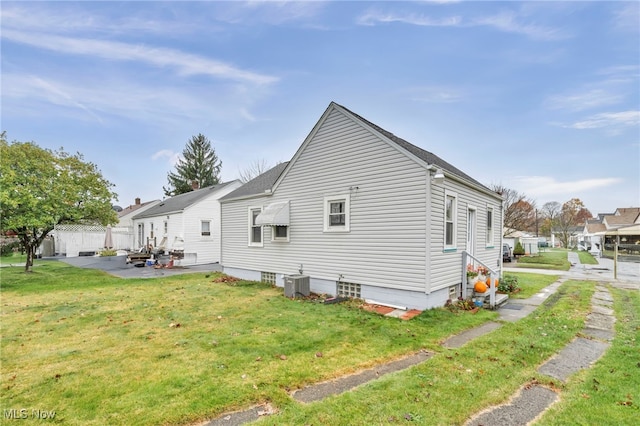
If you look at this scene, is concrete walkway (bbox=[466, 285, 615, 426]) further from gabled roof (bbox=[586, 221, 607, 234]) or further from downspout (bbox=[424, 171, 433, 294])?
gabled roof (bbox=[586, 221, 607, 234])

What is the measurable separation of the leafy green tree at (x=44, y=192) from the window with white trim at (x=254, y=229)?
9.14 metres

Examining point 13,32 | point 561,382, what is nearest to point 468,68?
point 561,382

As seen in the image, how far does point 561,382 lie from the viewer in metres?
4.31

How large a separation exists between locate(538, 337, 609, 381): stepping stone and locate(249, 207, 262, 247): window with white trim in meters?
10.5

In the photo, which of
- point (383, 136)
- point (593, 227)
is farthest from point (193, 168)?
point (593, 227)

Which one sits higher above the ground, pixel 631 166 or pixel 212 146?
pixel 212 146

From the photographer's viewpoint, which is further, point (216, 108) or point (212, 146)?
point (212, 146)

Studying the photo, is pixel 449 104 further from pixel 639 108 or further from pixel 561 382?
pixel 561 382

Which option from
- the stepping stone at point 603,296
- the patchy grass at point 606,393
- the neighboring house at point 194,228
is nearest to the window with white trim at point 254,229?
the neighboring house at point 194,228

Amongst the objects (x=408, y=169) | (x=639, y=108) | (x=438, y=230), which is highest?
(x=639, y=108)

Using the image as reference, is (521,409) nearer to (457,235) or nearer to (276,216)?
(457,235)

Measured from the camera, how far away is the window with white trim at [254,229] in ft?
43.3

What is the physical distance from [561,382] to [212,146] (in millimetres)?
47903

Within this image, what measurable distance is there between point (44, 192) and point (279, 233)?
1171 centimetres
